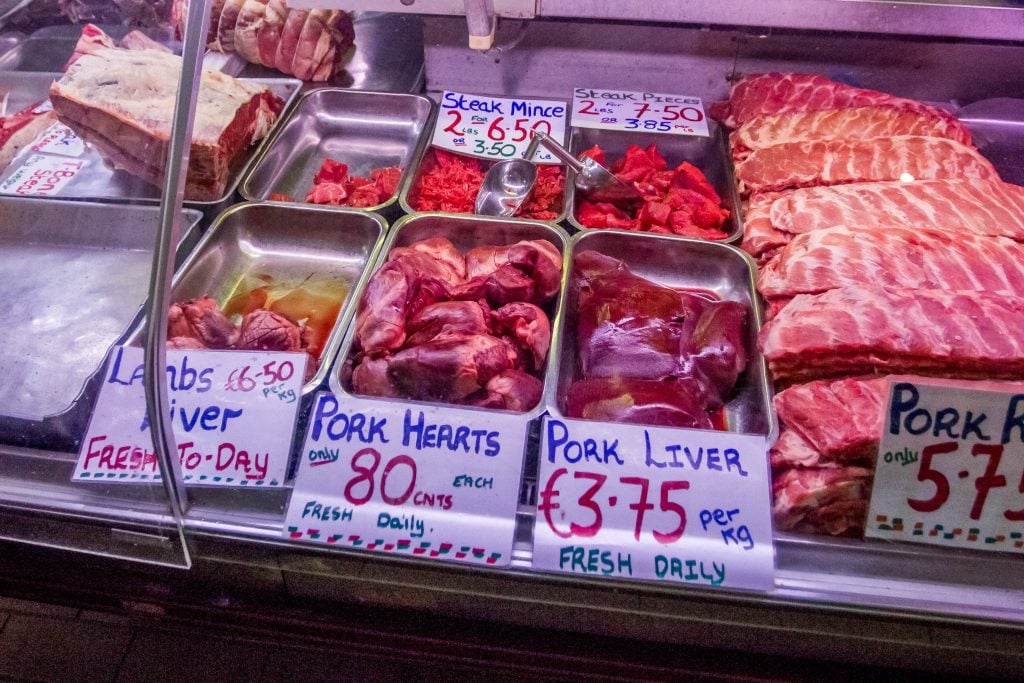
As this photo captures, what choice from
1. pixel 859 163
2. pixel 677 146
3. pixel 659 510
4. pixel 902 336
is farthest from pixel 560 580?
pixel 677 146

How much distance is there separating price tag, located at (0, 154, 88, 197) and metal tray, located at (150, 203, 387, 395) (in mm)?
666

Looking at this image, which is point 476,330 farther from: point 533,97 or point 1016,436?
point 533,97

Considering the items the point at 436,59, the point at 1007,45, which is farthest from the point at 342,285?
the point at 1007,45

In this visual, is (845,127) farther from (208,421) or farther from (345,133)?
(208,421)

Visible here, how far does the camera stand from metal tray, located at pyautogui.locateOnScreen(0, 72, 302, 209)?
260 cm

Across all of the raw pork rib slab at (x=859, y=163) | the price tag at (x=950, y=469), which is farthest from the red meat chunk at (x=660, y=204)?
the price tag at (x=950, y=469)

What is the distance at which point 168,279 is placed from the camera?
135 cm

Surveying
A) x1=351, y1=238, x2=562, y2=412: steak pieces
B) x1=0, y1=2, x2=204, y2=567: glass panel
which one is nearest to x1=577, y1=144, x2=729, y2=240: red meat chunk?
x1=351, y1=238, x2=562, y2=412: steak pieces

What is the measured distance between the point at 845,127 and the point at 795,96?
24 cm

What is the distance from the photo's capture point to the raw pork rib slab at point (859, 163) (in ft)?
8.52

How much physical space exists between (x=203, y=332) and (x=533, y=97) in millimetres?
1789

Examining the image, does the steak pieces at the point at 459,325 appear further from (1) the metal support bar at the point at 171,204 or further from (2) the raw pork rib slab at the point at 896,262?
(2) the raw pork rib slab at the point at 896,262

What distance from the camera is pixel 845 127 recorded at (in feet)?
9.16

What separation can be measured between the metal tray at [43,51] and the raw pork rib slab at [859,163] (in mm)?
3128
